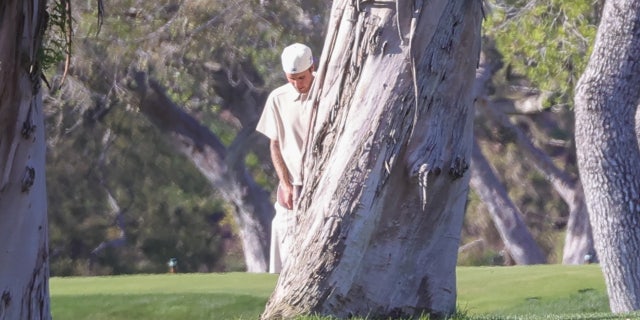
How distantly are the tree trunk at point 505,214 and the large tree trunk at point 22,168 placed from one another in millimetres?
20968

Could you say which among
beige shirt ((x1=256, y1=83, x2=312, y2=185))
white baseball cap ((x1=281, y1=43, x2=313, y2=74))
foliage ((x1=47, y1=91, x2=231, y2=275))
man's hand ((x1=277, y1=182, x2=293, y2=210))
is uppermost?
white baseball cap ((x1=281, y1=43, x2=313, y2=74))

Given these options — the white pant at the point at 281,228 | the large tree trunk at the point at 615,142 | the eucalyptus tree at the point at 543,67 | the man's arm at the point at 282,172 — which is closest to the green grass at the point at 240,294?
the large tree trunk at the point at 615,142

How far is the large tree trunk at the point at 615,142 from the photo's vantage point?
1052 cm

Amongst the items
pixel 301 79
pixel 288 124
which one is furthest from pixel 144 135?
pixel 301 79

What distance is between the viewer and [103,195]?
35188mm

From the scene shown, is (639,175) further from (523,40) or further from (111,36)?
(111,36)

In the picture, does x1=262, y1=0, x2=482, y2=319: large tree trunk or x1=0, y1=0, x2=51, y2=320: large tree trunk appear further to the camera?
x1=262, y1=0, x2=482, y2=319: large tree trunk

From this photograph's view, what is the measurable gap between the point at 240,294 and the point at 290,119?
13.6 ft

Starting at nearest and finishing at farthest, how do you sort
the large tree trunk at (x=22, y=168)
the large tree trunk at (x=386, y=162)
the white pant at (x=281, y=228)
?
the large tree trunk at (x=22, y=168) < the large tree trunk at (x=386, y=162) < the white pant at (x=281, y=228)

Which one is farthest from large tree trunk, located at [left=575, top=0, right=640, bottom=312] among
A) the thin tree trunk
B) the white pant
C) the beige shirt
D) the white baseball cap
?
the thin tree trunk

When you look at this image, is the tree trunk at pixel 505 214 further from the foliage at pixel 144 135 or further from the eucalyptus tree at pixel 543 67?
the foliage at pixel 144 135

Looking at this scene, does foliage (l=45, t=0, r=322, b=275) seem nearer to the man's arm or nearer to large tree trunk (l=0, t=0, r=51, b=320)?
the man's arm

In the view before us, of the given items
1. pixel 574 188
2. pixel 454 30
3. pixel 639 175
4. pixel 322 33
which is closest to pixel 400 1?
pixel 454 30

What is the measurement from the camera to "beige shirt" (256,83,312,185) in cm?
832
